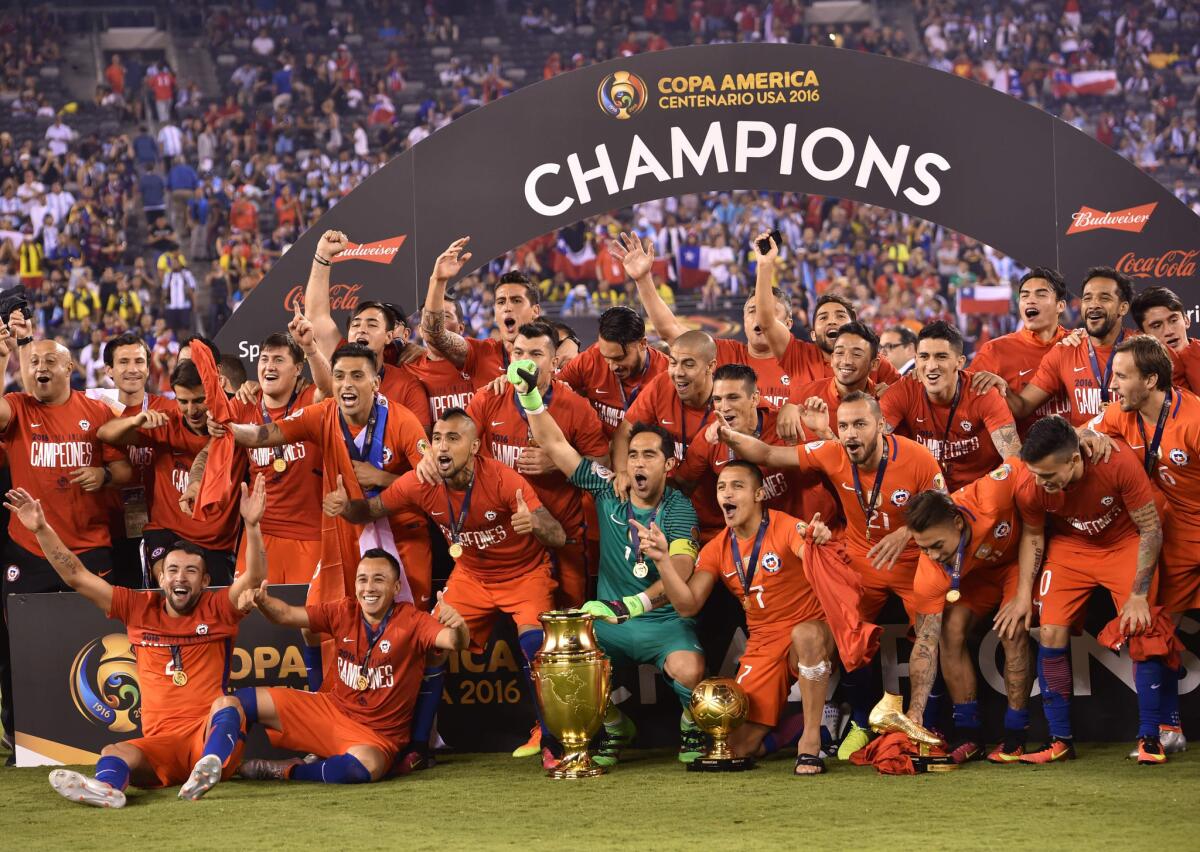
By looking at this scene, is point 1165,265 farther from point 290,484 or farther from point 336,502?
point 290,484

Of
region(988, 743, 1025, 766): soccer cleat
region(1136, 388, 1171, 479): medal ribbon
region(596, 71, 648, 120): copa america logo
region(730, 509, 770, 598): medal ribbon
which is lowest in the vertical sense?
region(988, 743, 1025, 766): soccer cleat

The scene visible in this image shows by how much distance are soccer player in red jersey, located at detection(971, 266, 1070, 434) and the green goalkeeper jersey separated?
77.1 inches

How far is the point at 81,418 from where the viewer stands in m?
7.30

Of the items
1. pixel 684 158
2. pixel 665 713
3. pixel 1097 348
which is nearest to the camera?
pixel 665 713

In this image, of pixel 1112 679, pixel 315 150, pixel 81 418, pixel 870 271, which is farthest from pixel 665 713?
pixel 315 150

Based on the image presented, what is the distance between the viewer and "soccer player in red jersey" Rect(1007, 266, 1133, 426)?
7172 mm

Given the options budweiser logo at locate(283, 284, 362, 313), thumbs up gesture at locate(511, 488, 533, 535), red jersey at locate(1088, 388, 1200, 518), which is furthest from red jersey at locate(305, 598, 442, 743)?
red jersey at locate(1088, 388, 1200, 518)

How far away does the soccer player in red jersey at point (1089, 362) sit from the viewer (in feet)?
23.5

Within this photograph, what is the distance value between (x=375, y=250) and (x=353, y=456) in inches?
89.5

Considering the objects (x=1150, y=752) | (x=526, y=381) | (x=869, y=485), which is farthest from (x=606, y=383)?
(x=1150, y=752)

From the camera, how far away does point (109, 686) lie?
6758 millimetres

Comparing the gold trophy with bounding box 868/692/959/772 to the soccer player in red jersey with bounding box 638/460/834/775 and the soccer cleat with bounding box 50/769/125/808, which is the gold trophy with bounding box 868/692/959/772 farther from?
the soccer cleat with bounding box 50/769/125/808

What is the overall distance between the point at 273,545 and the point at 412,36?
66.2ft

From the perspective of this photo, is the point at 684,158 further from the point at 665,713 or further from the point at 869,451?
the point at 665,713
